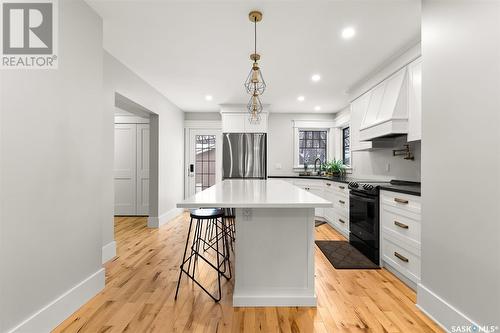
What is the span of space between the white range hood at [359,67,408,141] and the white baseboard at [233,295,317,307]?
2.07 m

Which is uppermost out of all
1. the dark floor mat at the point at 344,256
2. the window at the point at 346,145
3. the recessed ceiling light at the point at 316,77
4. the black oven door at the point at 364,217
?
the recessed ceiling light at the point at 316,77

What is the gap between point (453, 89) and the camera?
161 cm

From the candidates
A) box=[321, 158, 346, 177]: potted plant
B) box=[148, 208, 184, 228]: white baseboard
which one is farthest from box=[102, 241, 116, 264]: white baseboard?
box=[321, 158, 346, 177]: potted plant

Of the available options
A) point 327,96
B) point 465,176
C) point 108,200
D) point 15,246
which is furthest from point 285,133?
point 15,246

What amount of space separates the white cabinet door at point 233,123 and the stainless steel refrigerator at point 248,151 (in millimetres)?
89

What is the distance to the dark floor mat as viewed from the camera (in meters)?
2.77

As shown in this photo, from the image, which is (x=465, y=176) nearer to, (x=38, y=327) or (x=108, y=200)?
(x=38, y=327)

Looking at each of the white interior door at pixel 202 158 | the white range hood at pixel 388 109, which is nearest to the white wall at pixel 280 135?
the white interior door at pixel 202 158

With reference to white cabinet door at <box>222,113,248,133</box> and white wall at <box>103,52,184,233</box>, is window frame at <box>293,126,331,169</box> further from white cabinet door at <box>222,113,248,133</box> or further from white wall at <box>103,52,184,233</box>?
white wall at <box>103,52,184,233</box>

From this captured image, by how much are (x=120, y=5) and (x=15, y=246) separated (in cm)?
198

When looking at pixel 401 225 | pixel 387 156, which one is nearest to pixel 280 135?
pixel 387 156

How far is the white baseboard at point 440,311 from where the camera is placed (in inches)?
60.8

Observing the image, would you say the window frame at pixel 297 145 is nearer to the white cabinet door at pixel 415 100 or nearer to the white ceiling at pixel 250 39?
the white ceiling at pixel 250 39

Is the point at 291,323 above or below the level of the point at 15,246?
below
